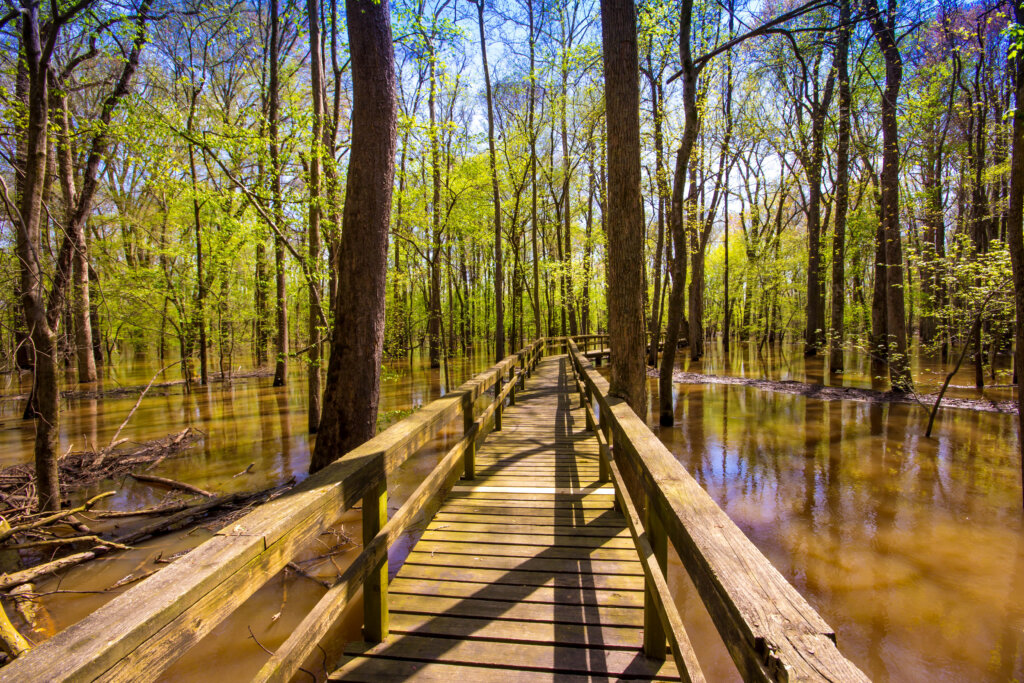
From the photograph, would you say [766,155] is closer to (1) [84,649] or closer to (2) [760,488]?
(2) [760,488]

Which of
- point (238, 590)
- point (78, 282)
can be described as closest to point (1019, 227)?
point (238, 590)

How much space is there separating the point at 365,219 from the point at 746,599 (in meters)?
4.68

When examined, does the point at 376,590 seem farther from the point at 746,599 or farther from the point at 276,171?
the point at 276,171

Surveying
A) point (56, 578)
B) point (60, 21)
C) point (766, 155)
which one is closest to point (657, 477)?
point (56, 578)

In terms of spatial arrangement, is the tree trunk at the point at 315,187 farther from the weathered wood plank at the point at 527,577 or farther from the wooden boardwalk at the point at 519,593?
the weathered wood plank at the point at 527,577

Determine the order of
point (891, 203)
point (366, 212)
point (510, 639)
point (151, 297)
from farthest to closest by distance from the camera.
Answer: point (151, 297)
point (891, 203)
point (366, 212)
point (510, 639)

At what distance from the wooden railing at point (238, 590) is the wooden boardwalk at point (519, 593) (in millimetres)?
296

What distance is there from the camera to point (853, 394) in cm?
1306

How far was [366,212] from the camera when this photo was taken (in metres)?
4.81

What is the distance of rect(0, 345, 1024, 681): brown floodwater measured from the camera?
370 centimetres

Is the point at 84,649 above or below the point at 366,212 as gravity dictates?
below

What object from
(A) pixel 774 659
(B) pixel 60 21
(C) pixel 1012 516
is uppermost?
(B) pixel 60 21

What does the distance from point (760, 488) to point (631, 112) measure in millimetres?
5660

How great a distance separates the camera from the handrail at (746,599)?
0.88m
